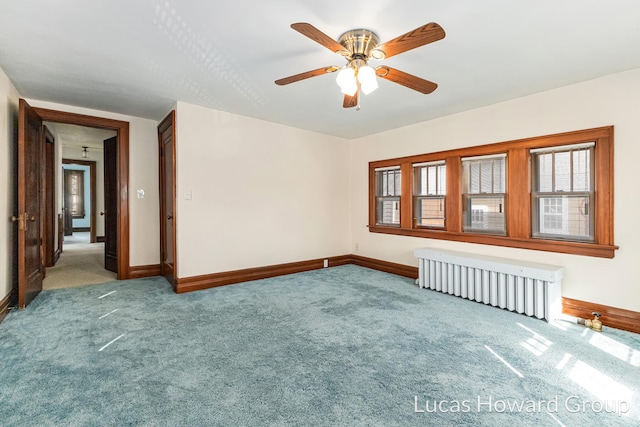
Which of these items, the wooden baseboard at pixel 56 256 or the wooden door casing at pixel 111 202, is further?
the wooden baseboard at pixel 56 256

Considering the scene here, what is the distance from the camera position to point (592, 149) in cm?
301

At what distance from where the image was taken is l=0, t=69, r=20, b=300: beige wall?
2916mm

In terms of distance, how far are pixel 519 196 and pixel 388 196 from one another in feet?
6.60

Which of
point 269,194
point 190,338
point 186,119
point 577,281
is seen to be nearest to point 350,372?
point 190,338

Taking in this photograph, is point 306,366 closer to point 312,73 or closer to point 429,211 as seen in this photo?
point 312,73

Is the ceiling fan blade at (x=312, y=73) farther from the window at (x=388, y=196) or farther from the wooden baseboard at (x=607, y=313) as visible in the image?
the wooden baseboard at (x=607, y=313)

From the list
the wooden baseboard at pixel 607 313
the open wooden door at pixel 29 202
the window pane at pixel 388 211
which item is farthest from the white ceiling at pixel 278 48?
the wooden baseboard at pixel 607 313

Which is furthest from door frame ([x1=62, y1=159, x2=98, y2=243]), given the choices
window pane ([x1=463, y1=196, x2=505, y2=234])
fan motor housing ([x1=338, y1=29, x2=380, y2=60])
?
window pane ([x1=463, y1=196, x2=505, y2=234])

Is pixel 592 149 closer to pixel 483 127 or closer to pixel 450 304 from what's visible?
pixel 483 127

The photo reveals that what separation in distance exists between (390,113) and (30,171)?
14.4ft

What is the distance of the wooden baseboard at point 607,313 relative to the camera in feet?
8.89

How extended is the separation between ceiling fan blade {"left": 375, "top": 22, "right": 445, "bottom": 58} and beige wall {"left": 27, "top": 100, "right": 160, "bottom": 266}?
156 inches

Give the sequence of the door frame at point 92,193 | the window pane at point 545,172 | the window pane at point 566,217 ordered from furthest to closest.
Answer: the door frame at point 92,193
the window pane at point 545,172
the window pane at point 566,217

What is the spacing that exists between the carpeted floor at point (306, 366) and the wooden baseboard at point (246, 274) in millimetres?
417
